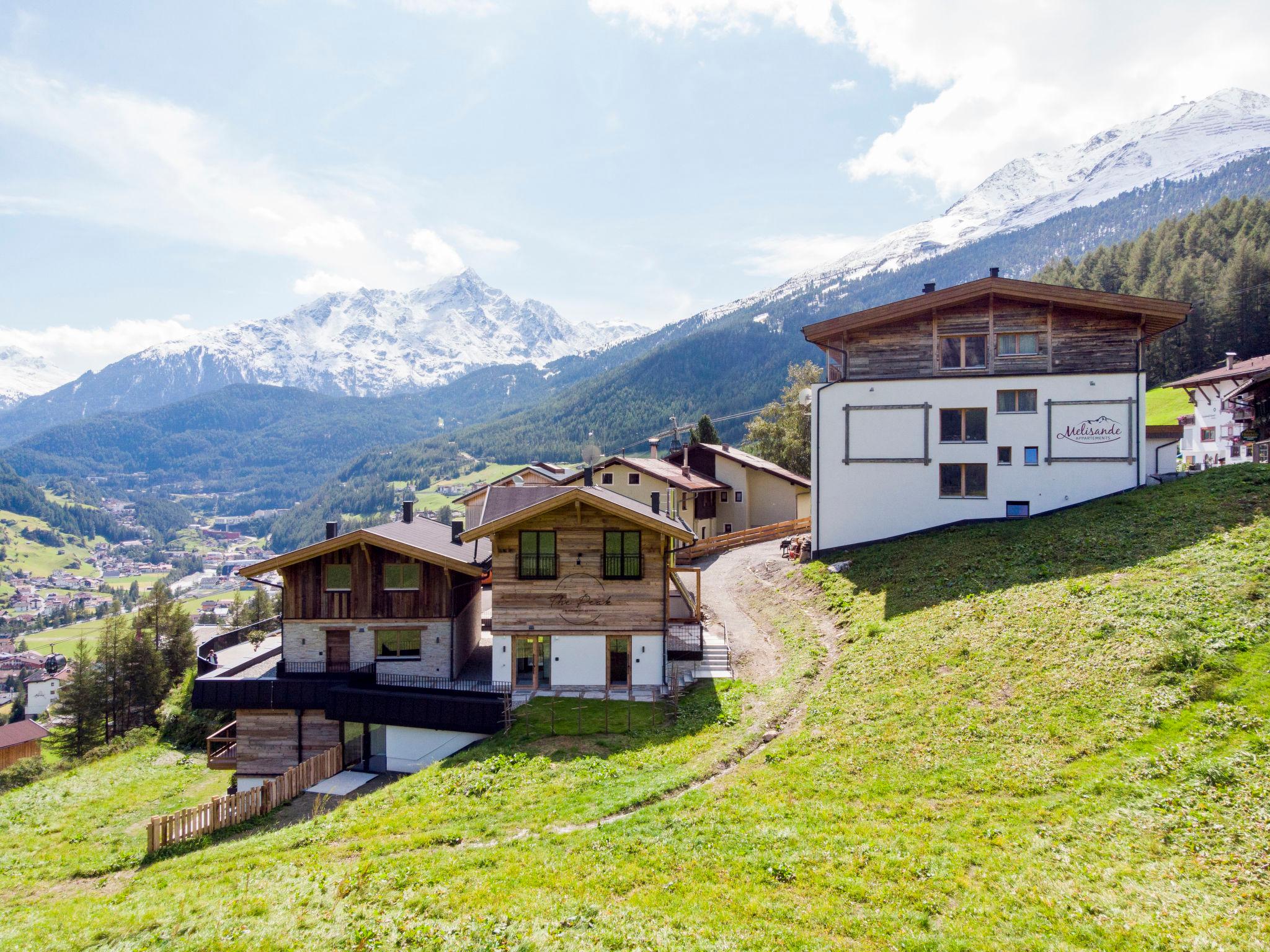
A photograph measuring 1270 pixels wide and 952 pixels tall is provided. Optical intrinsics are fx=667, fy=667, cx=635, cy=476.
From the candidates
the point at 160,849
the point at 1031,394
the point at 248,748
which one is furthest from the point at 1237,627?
the point at 248,748

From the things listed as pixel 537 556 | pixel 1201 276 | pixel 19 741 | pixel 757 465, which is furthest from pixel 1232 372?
pixel 19 741

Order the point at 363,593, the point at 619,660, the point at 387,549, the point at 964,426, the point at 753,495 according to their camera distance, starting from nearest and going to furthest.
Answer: the point at 619,660 → the point at 387,549 → the point at 363,593 → the point at 964,426 → the point at 753,495

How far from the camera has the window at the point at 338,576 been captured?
2530 centimetres

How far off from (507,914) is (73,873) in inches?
572

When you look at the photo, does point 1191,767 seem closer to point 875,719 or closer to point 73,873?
point 875,719

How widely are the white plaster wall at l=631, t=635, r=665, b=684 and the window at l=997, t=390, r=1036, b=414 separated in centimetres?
1855

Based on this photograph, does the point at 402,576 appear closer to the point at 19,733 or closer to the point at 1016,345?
the point at 1016,345

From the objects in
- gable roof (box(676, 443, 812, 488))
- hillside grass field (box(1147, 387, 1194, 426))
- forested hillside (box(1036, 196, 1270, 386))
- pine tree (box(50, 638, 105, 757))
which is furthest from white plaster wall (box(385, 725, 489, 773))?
hillside grass field (box(1147, 387, 1194, 426))

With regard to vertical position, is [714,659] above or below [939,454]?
below

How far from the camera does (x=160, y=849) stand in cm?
1741

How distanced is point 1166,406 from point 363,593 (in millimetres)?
79598

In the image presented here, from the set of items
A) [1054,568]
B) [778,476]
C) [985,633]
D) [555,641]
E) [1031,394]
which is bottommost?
[555,641]

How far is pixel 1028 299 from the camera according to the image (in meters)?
28.8

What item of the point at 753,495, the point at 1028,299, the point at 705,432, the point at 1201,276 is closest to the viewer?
the point at 1028,299
